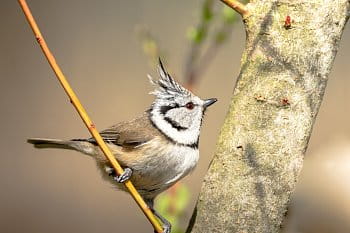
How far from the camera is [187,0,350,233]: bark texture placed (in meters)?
1.79

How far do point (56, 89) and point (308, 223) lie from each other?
3.00 metres

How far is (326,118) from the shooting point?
483 centimetres

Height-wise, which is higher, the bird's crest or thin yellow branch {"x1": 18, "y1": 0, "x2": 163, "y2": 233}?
thin yellow branch {"x1": 18, "y1": 0, "x2": 163, "y2": 233}

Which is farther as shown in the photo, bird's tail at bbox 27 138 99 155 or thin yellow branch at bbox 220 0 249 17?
bird's tail at bbox 27 138 99 155

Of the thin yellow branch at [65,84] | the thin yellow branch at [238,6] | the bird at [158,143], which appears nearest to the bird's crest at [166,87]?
the bird at [158,143]

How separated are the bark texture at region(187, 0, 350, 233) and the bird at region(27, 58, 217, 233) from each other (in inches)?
25.3

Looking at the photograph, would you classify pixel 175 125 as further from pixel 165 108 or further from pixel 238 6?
pixel 238 6

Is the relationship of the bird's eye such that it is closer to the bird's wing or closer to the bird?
the bird

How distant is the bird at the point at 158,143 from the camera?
2.58 metres

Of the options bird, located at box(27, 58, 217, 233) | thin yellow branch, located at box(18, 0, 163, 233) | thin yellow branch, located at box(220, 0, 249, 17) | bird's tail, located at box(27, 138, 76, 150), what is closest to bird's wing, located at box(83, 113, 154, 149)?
bird, located at box(27, 58, 217, 233)

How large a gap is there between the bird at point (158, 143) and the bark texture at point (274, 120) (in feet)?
2.11

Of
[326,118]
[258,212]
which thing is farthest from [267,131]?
[326,118]

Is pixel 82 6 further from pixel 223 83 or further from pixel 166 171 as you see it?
pixel 166 171

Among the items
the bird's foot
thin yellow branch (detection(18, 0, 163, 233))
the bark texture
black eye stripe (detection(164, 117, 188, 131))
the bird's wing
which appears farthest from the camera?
black eye stripe (detection(164, 117, 188, 131))
